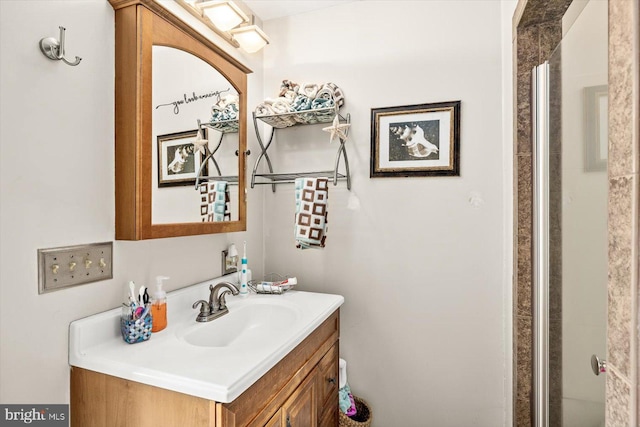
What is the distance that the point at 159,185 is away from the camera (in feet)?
3.86

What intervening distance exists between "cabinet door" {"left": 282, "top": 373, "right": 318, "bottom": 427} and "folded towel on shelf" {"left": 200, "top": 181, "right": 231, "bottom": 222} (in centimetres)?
77

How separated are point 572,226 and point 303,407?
108 cm

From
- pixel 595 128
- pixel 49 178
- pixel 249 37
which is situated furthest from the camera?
pixel 249 37

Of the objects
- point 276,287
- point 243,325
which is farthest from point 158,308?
point 276,287

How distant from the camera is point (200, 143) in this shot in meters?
1.38

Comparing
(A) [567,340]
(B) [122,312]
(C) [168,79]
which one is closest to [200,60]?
(C) [168,79]

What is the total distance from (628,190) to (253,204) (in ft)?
5.44

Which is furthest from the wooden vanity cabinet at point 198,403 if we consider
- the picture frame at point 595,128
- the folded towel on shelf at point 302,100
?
the folded towel on shelf at point 302,100

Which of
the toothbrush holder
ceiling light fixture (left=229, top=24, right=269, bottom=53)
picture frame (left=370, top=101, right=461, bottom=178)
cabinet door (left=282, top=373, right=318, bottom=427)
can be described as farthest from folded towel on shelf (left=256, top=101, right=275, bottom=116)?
cabinet door (left=282, top=373, right=318, bottom=427)

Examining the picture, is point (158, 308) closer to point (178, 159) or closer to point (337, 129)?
point (178, 159)

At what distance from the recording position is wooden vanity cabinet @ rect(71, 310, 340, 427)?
0.82m

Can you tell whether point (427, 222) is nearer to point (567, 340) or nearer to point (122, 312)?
point (567, 340)

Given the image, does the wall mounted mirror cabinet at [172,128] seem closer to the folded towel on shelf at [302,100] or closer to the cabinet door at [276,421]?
the folded towel on shelf at [302,100]

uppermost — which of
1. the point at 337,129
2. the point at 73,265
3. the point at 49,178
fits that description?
the point at 337,129
